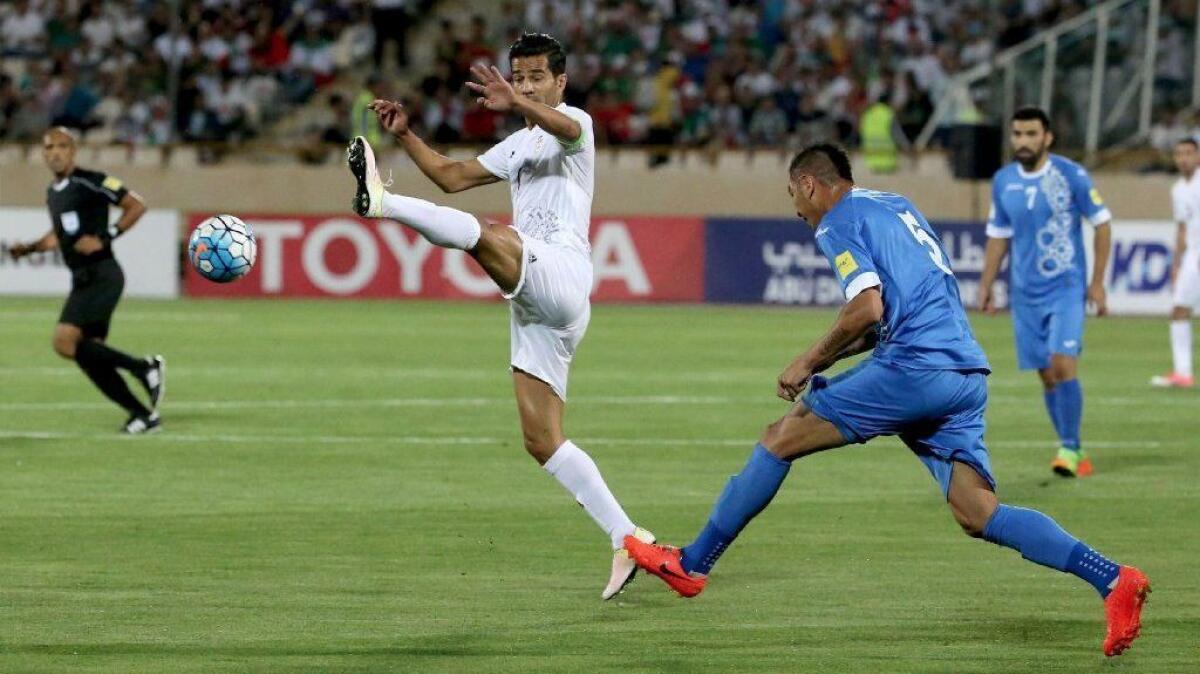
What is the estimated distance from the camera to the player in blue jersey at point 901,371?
276 inches

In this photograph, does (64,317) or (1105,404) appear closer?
(64,317)

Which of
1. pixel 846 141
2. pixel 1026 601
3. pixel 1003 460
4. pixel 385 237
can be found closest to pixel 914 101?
pixel 846 141

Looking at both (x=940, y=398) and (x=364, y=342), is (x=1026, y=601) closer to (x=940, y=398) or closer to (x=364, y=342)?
(x=940, y=398)

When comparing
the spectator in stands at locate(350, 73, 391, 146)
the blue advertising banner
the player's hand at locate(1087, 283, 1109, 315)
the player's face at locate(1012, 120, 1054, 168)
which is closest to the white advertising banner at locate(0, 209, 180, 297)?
the spectator in stands at locate(350, 73, 391, 146)

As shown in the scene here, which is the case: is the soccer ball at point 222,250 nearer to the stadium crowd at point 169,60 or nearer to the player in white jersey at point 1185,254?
the player in white jersey at point 1185,254

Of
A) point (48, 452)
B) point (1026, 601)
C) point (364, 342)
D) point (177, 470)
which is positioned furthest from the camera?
point (364, 342)

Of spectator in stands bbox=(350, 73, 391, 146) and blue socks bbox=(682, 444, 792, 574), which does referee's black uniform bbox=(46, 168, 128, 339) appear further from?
spectator in stands bbox=(350, 73, 391, 146)

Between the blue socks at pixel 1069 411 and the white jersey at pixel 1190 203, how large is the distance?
6.51 m

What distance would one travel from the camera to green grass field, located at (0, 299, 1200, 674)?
23.0 feet

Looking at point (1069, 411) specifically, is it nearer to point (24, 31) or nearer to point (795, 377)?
point (795, 377)

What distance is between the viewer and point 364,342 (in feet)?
69.2

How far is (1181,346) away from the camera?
1761 centimetres

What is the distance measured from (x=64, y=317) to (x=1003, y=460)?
20.8ft

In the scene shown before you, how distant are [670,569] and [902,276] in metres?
1.50
